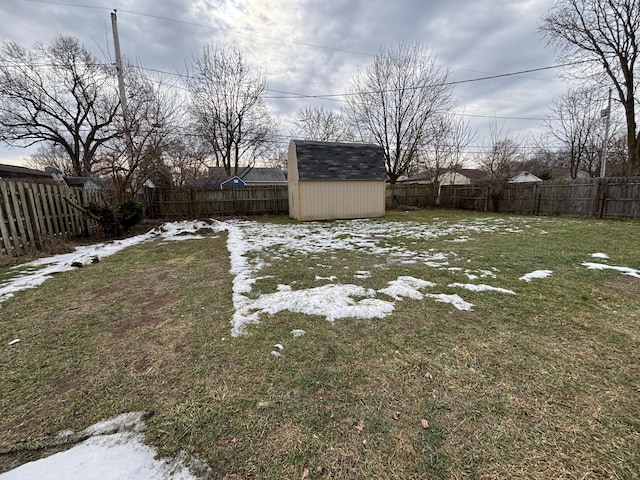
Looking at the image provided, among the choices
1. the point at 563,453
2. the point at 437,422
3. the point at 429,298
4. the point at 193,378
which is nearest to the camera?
the point at 563,453

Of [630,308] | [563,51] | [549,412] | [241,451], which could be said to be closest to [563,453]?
[549,412]

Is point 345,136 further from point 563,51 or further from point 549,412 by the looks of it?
point 549,412

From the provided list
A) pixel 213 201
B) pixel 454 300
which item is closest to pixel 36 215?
pixel 213 201

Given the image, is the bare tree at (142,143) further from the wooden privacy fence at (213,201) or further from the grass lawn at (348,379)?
the grass lawn at (348,379)

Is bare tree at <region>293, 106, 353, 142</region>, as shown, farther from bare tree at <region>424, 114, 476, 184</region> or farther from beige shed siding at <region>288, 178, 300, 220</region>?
beige shed siding at <region>288, 178, 300, 220</region>

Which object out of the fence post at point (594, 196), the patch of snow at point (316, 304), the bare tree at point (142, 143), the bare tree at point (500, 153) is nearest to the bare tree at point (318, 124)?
the bare tree at point (500, 153)

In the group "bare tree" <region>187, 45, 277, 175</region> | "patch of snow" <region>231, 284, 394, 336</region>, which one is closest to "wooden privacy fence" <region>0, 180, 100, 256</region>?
"patch of snow" <region>231, 284, 394, 336</region>

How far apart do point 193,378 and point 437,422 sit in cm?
157

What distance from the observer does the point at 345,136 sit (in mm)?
22219

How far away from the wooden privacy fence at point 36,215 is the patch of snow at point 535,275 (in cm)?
863

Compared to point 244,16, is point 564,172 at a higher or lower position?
lower

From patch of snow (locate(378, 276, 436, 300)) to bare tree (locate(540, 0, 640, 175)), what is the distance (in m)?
15.7

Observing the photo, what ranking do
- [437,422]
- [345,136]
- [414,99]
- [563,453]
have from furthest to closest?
[345,136] → [414,99] → [437,422] → [563,453]

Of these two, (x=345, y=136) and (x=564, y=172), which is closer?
(x=345, y=136)
